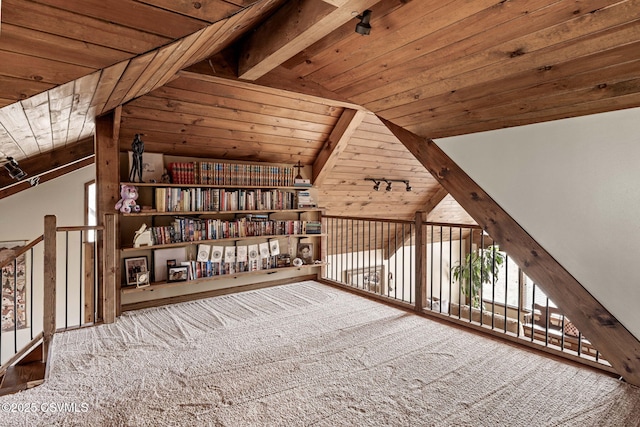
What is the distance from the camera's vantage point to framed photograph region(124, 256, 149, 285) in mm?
3604

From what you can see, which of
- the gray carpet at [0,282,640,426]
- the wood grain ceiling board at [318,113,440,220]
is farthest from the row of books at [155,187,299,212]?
the gray carpet at [0,282,640,426]

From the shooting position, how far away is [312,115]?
4.13m

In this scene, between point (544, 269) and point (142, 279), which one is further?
point (142, 279)

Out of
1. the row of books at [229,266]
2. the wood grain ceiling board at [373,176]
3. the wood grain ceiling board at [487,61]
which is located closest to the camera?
the wood grain ceiling board at [487,61]

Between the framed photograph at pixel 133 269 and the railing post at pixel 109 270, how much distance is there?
0.29 m

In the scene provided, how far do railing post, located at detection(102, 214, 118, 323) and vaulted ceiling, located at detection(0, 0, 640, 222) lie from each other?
2.96 ft

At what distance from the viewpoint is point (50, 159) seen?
405 centimetres

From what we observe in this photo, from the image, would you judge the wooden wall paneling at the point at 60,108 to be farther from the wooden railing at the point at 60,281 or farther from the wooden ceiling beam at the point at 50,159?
the wooden ceiling beam at the point at 50,159

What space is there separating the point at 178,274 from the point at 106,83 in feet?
7.42

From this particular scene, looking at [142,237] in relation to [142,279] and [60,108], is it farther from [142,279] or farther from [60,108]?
[60,108]

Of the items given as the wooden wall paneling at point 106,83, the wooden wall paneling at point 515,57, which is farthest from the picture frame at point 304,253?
the wooden wall paneling at point 106,83

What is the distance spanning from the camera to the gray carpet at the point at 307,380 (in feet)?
6.12

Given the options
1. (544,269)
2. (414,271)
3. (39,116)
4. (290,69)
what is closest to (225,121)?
(290,69)

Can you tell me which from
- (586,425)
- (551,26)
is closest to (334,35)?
(551,26)
